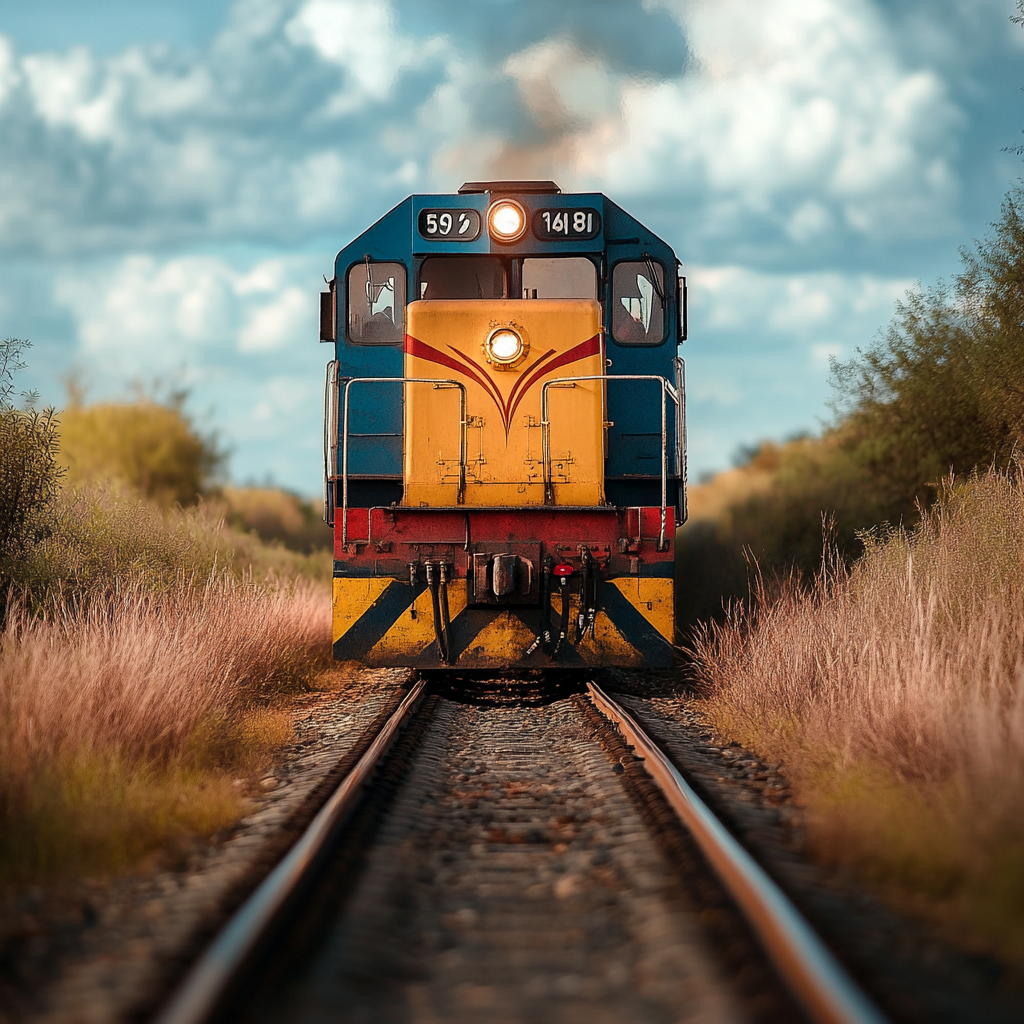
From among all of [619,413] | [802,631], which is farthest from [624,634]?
[619,413]

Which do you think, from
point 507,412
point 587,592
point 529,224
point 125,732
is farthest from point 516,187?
point 125,732

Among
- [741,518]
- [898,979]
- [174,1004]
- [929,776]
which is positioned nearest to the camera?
[174,1004]

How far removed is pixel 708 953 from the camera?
2.83 m

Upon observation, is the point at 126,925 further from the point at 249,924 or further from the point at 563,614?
the point at 563,614

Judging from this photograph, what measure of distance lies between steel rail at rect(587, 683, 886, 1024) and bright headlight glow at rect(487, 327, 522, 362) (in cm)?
437

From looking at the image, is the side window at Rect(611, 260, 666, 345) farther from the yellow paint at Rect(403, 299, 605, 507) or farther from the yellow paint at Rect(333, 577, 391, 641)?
the yellow paint at Rect(333, 577, 391, 641)

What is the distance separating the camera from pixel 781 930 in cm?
282

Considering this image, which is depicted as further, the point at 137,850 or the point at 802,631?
the point at 802,631

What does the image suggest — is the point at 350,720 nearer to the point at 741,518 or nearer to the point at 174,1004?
the point at 174,1004

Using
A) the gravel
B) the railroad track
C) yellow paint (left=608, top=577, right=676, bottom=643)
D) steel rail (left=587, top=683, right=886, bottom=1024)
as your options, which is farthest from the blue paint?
steel rail (left=587, top=683, right=886, bottom=1024)

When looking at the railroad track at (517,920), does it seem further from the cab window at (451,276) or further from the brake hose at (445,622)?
the cab window at (451,276)

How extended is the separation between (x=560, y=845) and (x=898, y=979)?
63.0 inches

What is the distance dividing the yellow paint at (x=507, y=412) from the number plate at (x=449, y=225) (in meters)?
0.64

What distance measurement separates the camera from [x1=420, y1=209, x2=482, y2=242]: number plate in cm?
861
